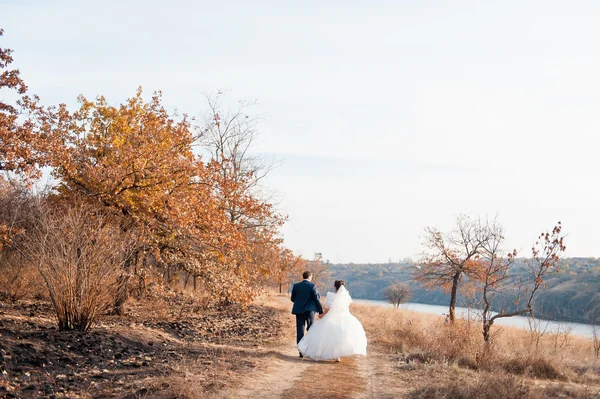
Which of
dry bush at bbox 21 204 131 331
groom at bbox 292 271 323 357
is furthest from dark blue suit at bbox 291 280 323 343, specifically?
dry bush at bbox 21 204 131 331

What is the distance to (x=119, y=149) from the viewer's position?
1591cm

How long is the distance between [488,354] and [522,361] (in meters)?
0.99

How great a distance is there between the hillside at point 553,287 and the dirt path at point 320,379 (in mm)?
6444

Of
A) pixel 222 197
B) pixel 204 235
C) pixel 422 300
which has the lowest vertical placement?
pixel 422 300

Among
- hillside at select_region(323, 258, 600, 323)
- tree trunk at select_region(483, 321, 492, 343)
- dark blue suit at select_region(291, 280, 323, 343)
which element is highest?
dark blue suit at select_region(291, 280, 323, 343)

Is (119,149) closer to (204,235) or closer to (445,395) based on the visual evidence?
(204,235)

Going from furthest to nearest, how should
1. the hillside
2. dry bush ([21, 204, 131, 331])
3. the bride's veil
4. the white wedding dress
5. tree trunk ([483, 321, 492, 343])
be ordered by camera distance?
the hillside < tree trunk ([483, 321, 492, 343]) < the bride's veil < the white wedding dress < dry bush ([21, 204, 131, 331])

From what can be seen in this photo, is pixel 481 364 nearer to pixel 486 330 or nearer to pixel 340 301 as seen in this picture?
pixel 486 330

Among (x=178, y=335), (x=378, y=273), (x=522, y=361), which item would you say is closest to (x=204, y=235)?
(x=178, y=335)

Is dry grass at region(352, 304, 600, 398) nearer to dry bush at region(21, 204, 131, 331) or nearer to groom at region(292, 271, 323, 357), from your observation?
groom at region(292, 271, 323, 357)

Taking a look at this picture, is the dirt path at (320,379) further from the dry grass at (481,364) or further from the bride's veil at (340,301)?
the bride's veil at (340,301)

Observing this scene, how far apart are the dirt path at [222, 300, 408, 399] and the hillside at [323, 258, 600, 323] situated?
644 cm

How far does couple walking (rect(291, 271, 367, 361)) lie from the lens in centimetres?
1180

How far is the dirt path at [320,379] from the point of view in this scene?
337 inches
